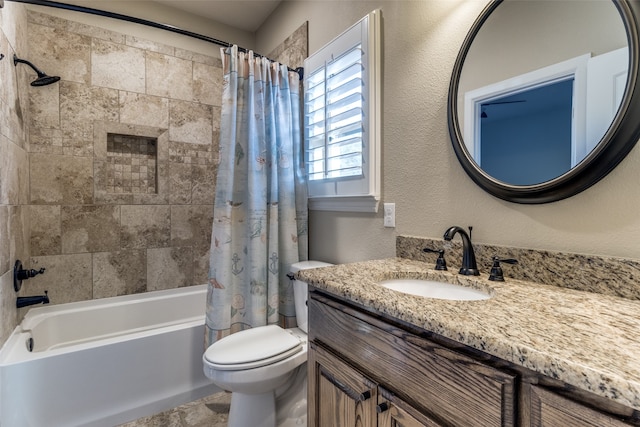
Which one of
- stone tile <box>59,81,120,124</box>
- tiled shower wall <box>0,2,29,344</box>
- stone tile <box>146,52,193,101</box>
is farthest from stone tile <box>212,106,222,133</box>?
tiled shower wall <box>0,2,29,344</box>

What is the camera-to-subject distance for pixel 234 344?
5.06ft

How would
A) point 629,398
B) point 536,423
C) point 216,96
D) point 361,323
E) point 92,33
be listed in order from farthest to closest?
point 216,96 < point 92,33 < point 361,323 < point 536,423 < point 629,398

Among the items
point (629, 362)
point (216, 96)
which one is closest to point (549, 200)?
point (629, 362)

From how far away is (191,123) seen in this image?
266cm

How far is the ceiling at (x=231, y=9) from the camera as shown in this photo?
8.15 ft

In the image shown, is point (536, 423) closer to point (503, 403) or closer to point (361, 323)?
point (503, 403)

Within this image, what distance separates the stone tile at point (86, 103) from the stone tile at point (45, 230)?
644 mm

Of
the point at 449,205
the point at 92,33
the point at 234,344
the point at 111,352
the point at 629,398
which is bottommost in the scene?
the point at 111,352

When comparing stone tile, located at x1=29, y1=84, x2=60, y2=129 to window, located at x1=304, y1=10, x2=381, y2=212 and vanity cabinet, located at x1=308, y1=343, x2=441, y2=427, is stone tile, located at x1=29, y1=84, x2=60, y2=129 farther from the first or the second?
→ vanity cabinet, located at x1=308, y1=343, x2=441, y2=427

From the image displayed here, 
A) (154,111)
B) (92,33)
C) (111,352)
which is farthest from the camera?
(154,111)

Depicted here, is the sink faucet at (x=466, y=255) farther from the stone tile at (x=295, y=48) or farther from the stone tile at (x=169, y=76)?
the stone tile at (x=169, y=76)

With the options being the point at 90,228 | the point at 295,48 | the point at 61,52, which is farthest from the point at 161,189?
the point at 295,48

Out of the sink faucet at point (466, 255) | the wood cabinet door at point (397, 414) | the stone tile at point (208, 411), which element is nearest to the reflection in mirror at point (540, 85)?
the sink faucet at point (466, 255)

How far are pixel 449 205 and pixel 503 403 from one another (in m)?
0.83
